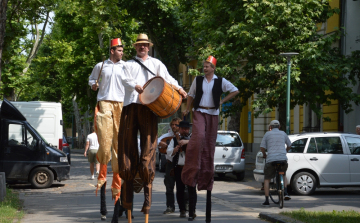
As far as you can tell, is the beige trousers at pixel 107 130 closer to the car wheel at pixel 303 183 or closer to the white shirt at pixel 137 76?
the white shirt at pixel 137 76

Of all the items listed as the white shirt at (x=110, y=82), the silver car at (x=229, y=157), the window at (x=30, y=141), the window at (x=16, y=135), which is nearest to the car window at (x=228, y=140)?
the silver car at (x=229, y=157)

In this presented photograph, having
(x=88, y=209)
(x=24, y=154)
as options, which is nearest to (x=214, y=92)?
(x=88, y=209)

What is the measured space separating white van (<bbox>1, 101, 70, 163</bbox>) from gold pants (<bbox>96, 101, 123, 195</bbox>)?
13505mm

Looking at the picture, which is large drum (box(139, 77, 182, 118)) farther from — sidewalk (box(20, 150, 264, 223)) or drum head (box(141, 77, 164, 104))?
sidewalk (box(20, 150, 264, 223))

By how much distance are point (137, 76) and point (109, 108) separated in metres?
1.34

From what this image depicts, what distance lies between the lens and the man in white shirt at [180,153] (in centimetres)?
988

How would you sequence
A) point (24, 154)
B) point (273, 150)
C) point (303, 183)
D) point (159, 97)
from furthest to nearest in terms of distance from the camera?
point (24, 154)
point (303, 183)
point (273, 150)
point (159, 97)

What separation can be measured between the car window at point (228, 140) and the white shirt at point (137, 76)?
13.6 metres

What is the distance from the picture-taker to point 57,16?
45281mm

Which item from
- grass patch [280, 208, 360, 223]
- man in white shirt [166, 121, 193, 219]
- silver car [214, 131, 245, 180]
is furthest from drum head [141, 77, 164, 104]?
silver car [214, 131, 245, 180]

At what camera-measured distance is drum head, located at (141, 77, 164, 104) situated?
6969 mm

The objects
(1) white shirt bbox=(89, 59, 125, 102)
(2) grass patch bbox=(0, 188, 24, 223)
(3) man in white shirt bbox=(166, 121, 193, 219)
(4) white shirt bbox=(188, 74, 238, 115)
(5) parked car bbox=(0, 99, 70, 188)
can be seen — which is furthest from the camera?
(5) parked car bbox=(0, 99, 70, 188)

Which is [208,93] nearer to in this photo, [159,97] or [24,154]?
[159,97]

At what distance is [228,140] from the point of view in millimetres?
21125
